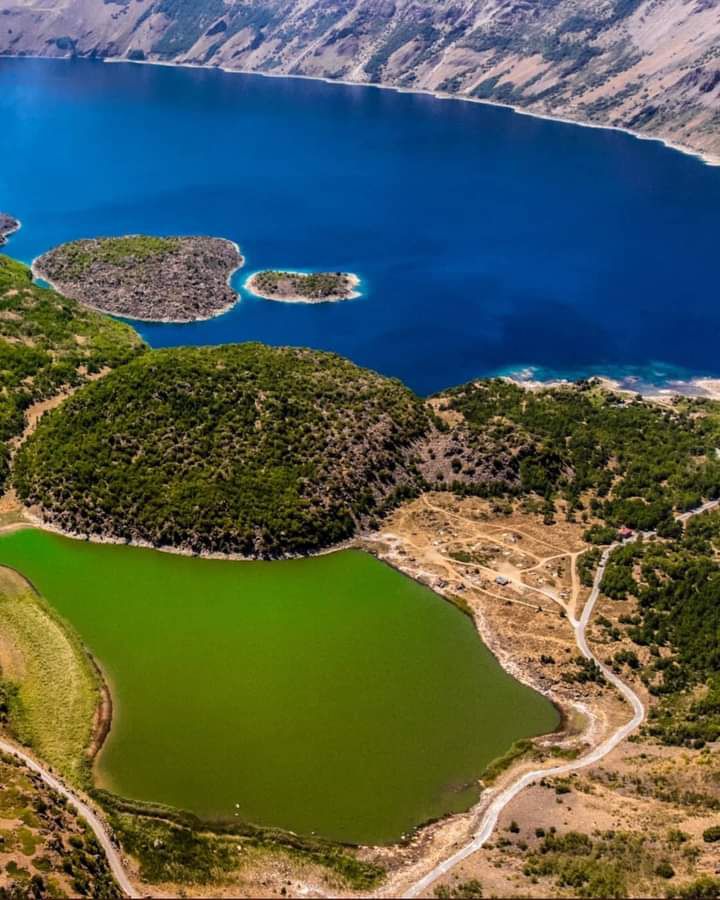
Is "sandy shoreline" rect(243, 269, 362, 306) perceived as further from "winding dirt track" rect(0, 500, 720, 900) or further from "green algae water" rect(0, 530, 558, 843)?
"winding dirt track" rect(0, 500, 720, 900)

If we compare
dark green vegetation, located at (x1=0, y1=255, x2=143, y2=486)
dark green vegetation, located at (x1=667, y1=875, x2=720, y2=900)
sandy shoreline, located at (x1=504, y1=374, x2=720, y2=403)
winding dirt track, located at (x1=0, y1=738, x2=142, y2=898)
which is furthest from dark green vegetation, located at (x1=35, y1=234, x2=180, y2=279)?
dark green vegetation, located at (x1=667, y1=875, x2=720, y2=900)

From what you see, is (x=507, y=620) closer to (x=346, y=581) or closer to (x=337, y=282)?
(x=346, y=581)

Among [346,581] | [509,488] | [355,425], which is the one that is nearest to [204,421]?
[355,425]

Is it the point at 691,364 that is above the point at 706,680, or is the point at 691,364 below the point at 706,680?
above

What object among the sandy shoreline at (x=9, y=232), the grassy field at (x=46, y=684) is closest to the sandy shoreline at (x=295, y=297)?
the sandy shoreline at (x=9, y=232)

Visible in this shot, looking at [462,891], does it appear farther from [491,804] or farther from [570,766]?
[570,766]

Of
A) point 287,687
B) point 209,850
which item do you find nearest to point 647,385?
point 287,687
